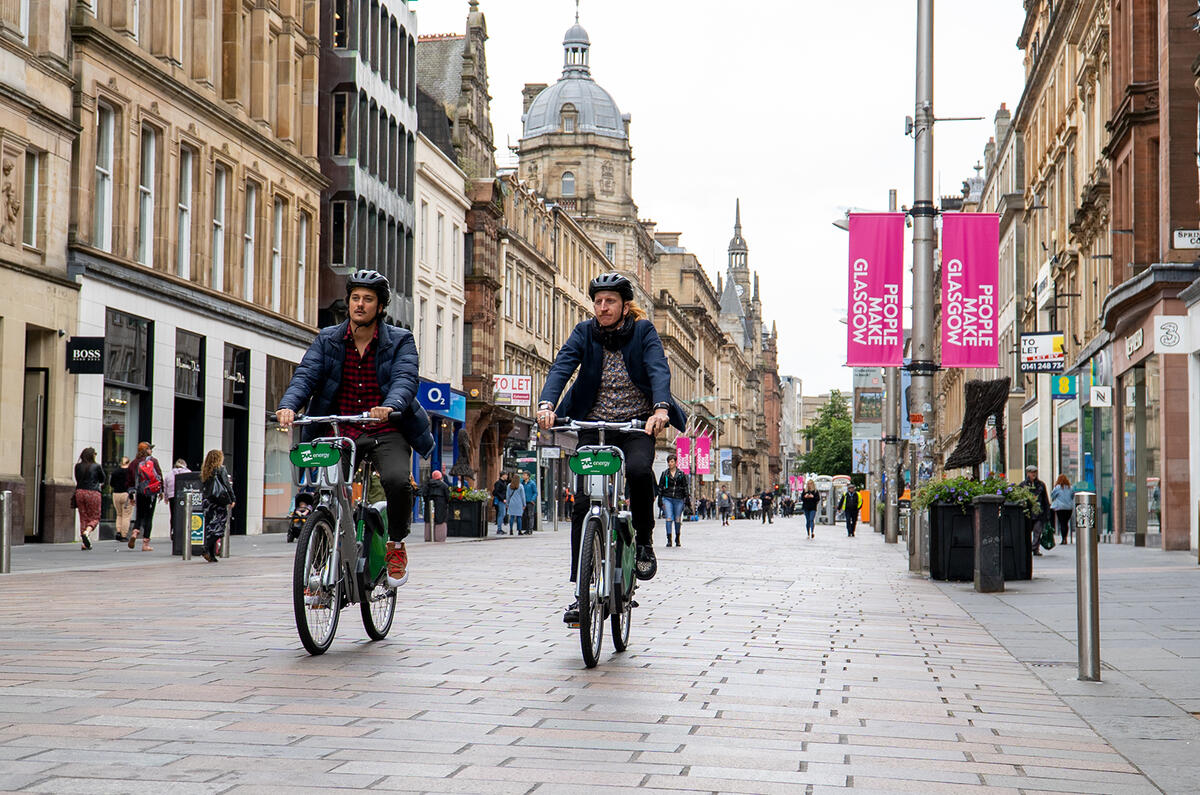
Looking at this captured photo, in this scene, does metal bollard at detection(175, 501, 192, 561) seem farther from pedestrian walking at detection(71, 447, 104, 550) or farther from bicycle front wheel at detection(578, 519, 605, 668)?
bicycle front wheel at detection(578, 519, 605, 668)

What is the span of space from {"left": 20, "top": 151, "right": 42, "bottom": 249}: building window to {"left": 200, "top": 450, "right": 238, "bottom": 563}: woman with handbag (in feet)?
21.8

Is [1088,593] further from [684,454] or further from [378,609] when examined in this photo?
[684,454]

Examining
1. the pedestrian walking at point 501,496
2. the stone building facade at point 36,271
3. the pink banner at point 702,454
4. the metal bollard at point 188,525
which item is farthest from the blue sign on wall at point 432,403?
the pink banner at point 702,454

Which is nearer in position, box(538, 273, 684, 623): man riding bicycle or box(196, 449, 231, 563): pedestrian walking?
box(538, 273, 684, 623): man riding bicycle

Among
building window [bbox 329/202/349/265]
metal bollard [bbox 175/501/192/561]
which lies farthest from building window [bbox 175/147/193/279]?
metal bollard [bbox 175/501/192/561]

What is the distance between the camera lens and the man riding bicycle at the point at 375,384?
28.5ft

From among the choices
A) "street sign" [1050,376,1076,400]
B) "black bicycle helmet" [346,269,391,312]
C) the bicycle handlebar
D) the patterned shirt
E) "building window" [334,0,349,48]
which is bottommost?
the bicycle handlebar

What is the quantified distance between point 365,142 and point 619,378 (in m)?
37.5

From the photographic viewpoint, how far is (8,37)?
2511 cm

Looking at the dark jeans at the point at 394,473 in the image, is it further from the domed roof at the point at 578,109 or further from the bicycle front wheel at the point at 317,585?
the domed roof at the point at 578,109

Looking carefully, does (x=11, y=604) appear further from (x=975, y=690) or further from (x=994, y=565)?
(x=994, y=565)

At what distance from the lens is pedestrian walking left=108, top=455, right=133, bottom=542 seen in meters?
25.9

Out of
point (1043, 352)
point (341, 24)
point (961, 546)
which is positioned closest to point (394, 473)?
point (961, 546)

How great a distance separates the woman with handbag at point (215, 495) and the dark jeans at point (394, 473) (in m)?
13.0
